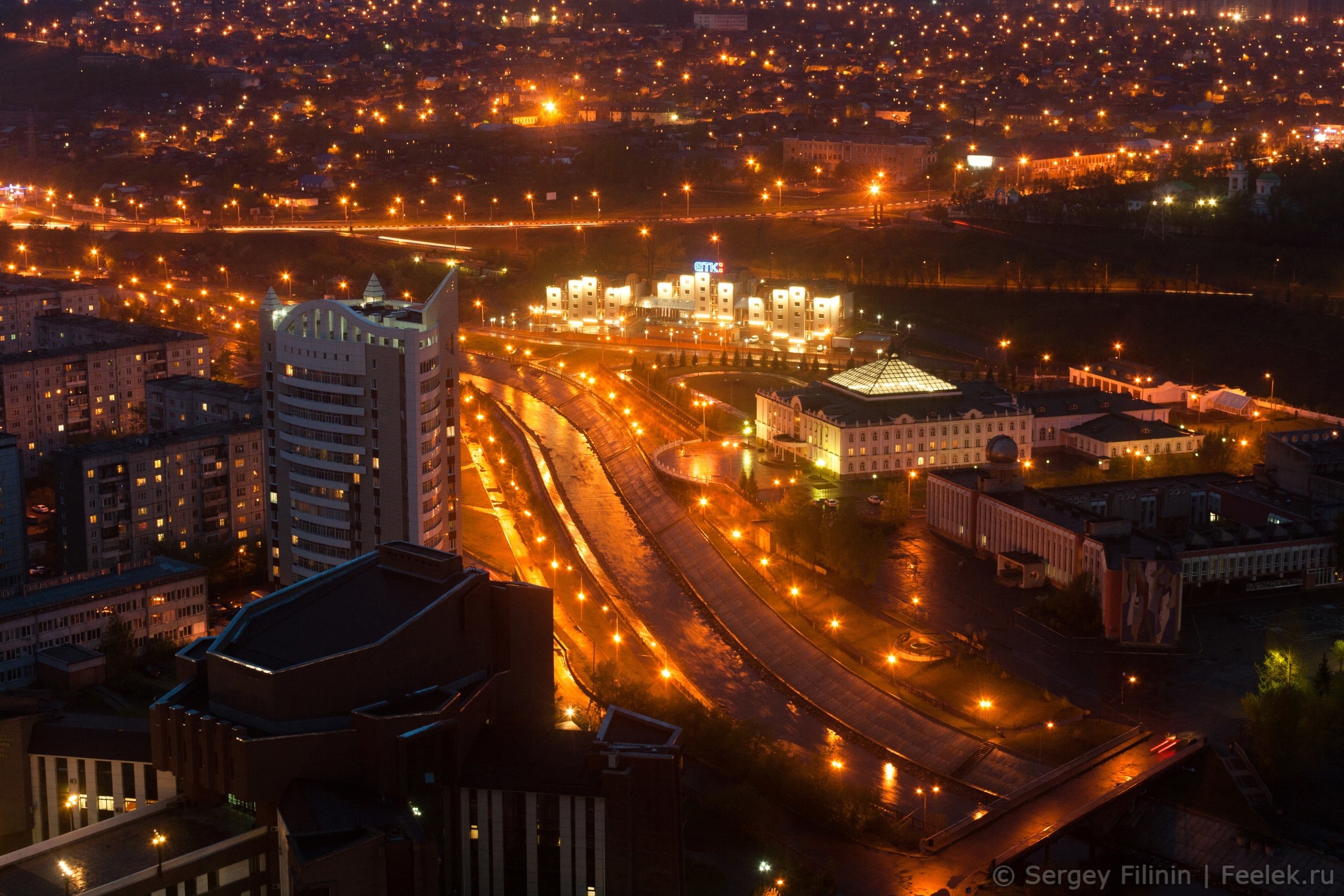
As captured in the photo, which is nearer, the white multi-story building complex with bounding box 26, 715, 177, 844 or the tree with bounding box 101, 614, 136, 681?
the white multi-story building complex with bounding box 26, 715, 177, 844

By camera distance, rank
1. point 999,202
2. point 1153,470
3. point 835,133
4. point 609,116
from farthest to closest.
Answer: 1. point 609,116
2. point 835,133
3. point 999,202
4. point 1153,470

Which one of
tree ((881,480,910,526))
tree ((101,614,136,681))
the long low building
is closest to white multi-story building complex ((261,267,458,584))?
tree ((101,614,136,681))

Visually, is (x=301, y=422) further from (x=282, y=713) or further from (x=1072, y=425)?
(x=1072, y=425)

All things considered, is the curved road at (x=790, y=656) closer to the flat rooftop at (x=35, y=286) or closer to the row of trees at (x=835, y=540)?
the row of trees at (x=835, y=540)

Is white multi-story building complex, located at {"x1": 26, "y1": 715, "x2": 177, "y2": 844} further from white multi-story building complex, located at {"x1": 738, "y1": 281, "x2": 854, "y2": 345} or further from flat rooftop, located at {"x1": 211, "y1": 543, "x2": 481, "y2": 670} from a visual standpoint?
white multi-story building complex, located at {"x1": 738, "y1": 281, "x2": 854, "y2": 345}

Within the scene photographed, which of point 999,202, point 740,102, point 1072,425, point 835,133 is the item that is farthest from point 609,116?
point 1072,425

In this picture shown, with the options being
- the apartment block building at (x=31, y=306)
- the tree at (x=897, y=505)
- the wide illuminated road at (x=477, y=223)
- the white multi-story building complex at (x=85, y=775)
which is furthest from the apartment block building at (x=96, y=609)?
the wide illuminated road at (x=477, y=223)
